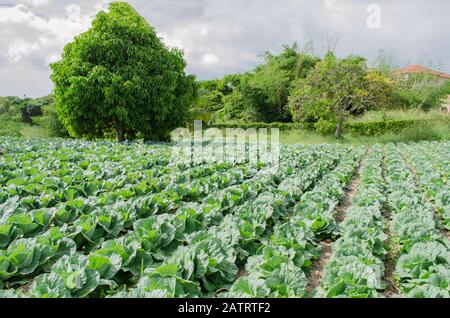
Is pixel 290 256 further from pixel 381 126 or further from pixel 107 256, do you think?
pixel 381 126

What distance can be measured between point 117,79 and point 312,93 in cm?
1037

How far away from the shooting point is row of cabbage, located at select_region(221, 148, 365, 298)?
8.12 feet

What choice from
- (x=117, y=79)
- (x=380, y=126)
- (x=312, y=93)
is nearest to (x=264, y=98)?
(x=312, y=93)

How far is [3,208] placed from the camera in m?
4.07

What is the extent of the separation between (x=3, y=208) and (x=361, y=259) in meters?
3.90

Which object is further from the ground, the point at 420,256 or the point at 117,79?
the point at 117,79

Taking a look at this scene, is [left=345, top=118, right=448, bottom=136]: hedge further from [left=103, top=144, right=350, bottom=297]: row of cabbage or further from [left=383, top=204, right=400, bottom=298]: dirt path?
[left=103, top=144, right=350, bottom=297]: row of cabbage

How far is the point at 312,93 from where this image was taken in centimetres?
1856

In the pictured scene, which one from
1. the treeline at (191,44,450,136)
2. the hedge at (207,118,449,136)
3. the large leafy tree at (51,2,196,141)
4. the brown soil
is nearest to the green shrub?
the large leafy tree at (51,2,196,141)

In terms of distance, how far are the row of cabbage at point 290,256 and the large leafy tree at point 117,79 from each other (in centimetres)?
972

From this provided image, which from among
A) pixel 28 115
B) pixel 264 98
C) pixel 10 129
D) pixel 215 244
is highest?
pixel 264 98

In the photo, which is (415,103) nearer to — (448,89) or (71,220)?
(448,89)

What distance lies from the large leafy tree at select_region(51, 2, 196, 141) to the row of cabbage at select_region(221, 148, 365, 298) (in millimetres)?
9717
